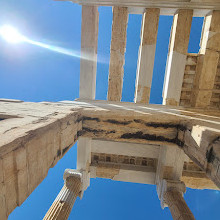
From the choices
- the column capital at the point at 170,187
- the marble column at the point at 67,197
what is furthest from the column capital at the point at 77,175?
the column capital at the point at 170,187

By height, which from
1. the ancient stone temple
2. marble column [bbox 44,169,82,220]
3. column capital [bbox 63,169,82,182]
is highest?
the ancient stone temple

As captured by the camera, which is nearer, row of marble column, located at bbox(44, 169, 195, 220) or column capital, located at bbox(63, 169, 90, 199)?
row of marble column, located at bbox(44, 169, 195, 220)

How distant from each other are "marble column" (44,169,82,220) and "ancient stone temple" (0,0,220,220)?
Result: 0.03 meters

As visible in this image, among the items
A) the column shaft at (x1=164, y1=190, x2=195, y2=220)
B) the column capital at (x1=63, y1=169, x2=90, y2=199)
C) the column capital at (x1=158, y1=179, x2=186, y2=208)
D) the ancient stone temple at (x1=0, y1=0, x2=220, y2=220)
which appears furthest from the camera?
the column capital at (x1=63, y1=169, x2=90, y2=199)

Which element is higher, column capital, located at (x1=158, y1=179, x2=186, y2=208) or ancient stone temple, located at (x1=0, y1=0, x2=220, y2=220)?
ancient stone temple, located at (x1=0, y1=0, x2=220, y2=220)

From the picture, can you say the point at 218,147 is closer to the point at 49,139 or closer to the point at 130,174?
the point at 49,139

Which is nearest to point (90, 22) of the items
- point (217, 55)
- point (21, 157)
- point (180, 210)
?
point (217, 55)

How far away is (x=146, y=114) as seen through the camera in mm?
3021

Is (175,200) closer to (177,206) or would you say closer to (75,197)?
(177,206)

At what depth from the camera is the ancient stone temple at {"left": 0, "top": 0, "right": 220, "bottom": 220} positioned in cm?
274

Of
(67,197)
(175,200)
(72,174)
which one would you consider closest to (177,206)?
(175,200)

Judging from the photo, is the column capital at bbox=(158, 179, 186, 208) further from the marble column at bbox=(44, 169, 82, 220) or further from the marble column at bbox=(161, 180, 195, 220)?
the marble column at bbox=(44, 169, 82, 220)

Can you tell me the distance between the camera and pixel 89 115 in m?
3.08

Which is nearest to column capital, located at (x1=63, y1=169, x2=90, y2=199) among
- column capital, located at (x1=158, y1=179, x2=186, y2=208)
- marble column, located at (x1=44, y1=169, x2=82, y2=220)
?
marble column, located at (x1=44, y1=169, x2=82, y2=220)
